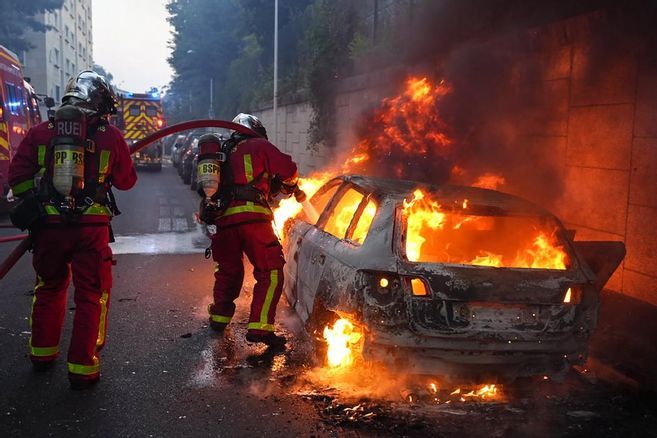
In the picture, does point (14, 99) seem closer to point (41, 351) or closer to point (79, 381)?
point (41, 351)

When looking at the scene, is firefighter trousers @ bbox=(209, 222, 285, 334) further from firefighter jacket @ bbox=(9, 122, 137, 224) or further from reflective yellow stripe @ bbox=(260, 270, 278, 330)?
firefighter jacket @ bbox=(9, 122, 137, 224)

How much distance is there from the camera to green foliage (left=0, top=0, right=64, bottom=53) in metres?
28.4

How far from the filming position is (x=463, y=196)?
4.17 meters

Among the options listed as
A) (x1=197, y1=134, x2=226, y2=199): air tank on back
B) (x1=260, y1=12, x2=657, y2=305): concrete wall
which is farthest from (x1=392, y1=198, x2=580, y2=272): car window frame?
(x1=260, y1=12, x2=657, y2=305): concrete wall

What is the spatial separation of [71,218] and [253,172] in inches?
56.6

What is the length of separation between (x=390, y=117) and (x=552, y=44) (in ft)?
9.07

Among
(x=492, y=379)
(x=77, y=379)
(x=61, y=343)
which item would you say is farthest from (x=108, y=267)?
(x=492, y=379)

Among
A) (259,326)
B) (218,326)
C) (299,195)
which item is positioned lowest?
(218,326)

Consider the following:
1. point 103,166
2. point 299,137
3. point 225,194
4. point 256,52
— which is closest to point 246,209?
point 225,194

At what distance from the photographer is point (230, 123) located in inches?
190

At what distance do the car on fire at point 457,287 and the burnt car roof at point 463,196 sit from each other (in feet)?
0.05

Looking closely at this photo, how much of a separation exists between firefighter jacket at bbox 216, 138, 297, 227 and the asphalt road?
40.9 inches

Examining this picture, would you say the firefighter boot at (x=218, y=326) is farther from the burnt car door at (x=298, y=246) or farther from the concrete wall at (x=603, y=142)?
the concrete wall at (x=603, y=142)

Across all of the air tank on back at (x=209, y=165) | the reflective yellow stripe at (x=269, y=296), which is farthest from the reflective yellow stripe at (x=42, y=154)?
the reflective yellow stripe at (x=269, y=296)
